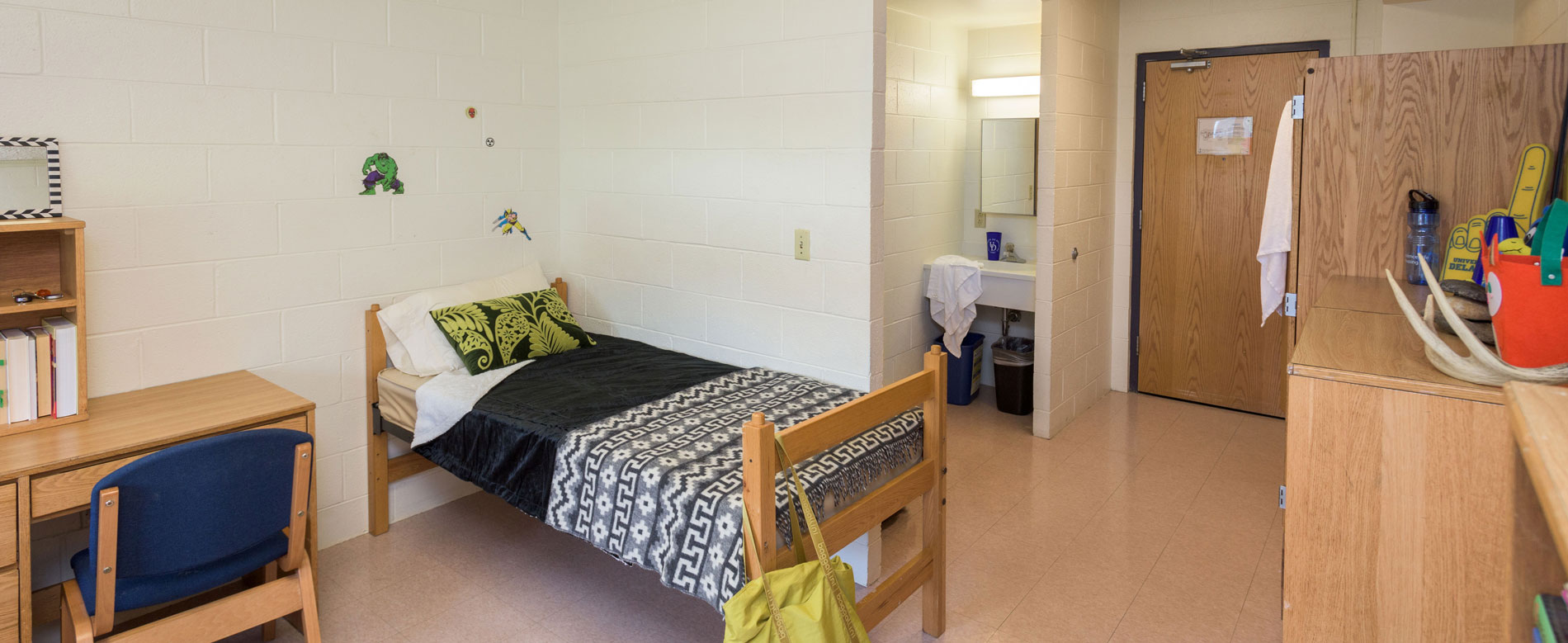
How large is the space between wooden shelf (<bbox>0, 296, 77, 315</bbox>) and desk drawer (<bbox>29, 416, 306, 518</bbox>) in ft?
1.46

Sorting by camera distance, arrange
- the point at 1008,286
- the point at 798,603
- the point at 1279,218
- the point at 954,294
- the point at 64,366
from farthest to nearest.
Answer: the point at 954,294
the point at 1008,286
the point at 1279,218
the point at 64,366
the point at 798,603

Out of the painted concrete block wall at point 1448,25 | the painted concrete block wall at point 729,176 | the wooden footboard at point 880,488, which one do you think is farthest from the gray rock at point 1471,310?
the painted concrete block wall at point 1448,25

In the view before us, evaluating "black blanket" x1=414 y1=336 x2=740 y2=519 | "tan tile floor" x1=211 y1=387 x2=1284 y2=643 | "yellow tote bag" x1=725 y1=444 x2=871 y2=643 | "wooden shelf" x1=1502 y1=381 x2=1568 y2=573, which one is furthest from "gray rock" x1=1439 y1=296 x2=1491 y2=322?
"black blanket" x1=414 y1=336 x2=740 y2=519

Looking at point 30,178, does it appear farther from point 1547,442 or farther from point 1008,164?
point 1008,164

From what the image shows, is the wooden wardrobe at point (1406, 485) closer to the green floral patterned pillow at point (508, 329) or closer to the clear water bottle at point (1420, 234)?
the clear water bottle at point (1420, 234)

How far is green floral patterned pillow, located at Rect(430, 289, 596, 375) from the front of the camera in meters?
3.35

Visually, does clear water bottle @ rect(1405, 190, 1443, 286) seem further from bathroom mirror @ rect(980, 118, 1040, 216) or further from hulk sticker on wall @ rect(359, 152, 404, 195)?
hulk sticker on wall @ rect(359, 152, 404, 195)

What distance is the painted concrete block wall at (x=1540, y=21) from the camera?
8.79 ft

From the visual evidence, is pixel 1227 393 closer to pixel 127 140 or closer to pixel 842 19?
pixel 842 19

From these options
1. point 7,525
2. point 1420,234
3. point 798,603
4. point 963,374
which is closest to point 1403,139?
point 1420,234

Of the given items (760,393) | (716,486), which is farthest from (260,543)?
(760,393)

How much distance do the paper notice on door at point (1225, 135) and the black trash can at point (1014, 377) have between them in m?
1.41

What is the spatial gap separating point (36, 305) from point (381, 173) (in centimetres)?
123

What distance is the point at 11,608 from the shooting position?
2.15 m
